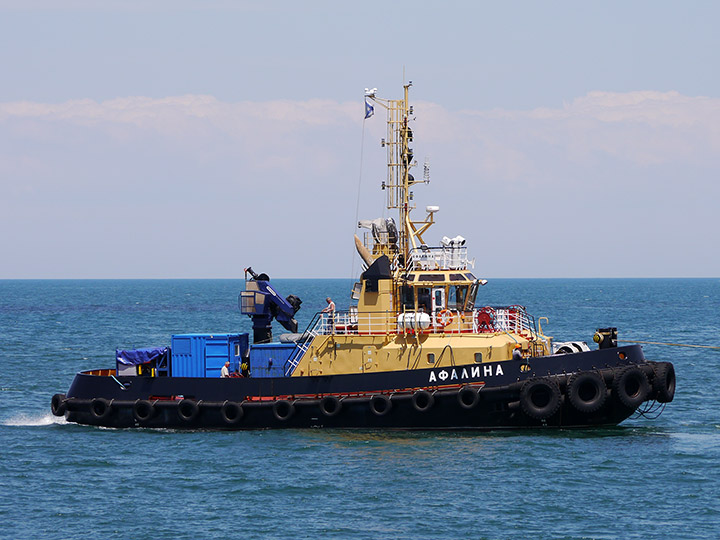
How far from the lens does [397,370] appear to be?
24.8m

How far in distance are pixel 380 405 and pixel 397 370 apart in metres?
1.03

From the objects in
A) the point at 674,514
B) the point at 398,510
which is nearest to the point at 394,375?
the point at 398,510

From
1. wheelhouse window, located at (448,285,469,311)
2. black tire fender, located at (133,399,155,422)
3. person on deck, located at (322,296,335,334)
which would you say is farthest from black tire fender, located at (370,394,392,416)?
black tire fender, located at (133,399,155,422)

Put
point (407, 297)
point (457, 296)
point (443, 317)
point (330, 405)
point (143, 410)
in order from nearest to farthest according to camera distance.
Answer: point (330, 405) → point (443, 317) → point (407, 297) → point (457, 296) → point (143, 410)

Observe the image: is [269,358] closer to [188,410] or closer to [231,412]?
[231,412]

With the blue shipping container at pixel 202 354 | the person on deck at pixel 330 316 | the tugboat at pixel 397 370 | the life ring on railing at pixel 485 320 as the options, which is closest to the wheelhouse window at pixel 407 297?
the tugboat at pixel 397 370

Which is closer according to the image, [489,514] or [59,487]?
[489,514]

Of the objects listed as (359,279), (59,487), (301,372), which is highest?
(359,279)

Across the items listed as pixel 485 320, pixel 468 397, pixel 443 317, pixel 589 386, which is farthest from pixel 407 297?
pixel 589 386

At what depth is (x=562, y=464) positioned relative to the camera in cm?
2164

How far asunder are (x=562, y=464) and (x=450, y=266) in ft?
20.7

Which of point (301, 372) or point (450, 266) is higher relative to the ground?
point (450, 266)

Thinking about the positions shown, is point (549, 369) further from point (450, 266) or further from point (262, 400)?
point (262, 400)

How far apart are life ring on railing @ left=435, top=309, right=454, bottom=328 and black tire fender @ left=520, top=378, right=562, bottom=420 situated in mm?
2731
